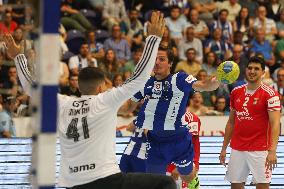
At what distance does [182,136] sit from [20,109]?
7.36 ft

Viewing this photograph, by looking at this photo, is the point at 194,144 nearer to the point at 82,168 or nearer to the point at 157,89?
the point at 157,89

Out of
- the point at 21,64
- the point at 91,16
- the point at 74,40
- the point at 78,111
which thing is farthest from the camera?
the point at 91,16

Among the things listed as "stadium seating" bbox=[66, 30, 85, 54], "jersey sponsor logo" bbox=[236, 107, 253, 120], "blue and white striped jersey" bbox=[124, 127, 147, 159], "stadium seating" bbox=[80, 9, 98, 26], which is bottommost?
"blue and white striped jersey" bbox=[124, 127, 147, 159]

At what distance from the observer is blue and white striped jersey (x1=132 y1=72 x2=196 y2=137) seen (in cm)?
974

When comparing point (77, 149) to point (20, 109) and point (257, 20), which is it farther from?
point (257, 20)

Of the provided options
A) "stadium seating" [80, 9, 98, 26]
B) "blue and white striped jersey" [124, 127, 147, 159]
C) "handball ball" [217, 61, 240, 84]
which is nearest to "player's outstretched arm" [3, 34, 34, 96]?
"blue and white striped jersey" [124, 127, 147, 159]

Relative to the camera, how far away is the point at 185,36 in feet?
67.3

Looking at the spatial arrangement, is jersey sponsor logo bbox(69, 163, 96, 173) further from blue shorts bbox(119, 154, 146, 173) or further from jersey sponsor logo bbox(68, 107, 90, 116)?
blue shorts bbox(119, 154, 146, 173)

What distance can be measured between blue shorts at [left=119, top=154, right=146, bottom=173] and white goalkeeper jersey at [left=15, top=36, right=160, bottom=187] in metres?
2.35

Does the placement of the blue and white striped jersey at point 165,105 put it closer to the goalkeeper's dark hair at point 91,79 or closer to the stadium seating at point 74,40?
the goalkeeper's dark hair at point 91,79

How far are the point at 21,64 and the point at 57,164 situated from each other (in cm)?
547

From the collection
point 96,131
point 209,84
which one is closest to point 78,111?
point 96,131

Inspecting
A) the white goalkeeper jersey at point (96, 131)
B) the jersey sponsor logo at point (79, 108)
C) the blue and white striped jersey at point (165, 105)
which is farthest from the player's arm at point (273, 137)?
the jersey sponsor logo at point (79, 108)

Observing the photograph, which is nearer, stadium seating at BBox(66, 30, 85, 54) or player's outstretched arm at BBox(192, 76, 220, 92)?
player's outstretched arm at BBox(192, 76, 220, 92)
